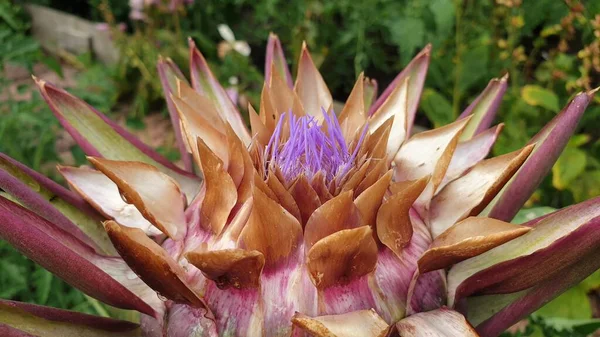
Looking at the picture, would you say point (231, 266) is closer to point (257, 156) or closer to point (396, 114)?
point (257, 156)

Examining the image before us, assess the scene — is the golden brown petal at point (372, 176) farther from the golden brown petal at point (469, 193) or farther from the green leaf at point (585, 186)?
the green leaf at point (585, 186)

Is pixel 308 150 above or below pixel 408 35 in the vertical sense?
above

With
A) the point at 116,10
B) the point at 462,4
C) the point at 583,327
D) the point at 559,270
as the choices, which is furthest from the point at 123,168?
the point at 116,10

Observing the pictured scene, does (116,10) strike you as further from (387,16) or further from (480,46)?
(480,46)

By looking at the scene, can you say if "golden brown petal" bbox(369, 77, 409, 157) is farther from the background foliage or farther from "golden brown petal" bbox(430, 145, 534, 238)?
the background foliage

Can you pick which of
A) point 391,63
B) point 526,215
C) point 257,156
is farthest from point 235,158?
point 391,63
